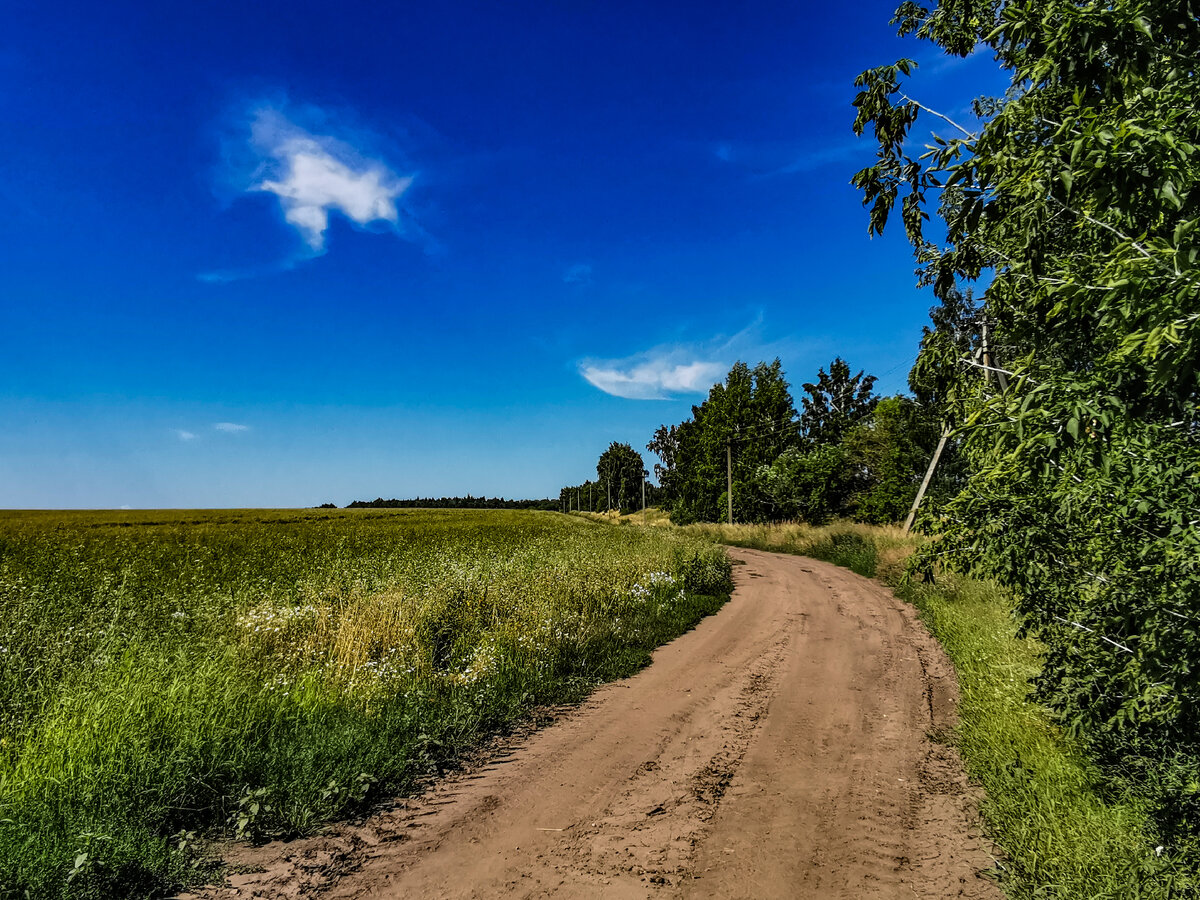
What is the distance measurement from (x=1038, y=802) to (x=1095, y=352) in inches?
140

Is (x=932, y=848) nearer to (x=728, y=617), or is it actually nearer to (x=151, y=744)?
(x=151, y=744)

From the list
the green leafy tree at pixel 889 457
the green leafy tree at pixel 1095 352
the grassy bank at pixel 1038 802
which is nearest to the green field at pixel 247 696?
the grassy bank at pixel 1038 802

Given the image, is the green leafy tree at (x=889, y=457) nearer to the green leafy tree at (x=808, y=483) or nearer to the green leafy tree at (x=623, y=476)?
the green leafy tree at (x=808, y=483)

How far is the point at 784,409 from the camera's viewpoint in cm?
4619

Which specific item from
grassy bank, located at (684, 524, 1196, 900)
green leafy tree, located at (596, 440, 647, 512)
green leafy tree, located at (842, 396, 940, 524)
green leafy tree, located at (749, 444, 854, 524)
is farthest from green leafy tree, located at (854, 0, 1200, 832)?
green leafy tree, located at (596, 440, 647, 512)

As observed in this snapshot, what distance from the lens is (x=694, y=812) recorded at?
15.1ft

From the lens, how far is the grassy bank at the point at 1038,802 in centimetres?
351

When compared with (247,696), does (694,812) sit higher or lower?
lower

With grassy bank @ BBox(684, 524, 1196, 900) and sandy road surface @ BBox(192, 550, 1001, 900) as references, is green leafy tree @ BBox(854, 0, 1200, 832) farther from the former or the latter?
sandy road surface @ BBox(192, 550, 1001, 900)

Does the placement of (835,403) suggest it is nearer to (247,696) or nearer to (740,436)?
(740,436)

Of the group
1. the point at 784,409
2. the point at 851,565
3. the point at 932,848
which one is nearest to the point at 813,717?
the point at 932,848

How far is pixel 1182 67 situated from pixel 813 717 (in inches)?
251

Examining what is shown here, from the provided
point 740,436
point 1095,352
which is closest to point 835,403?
point 740,436

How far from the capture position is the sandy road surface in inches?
149
